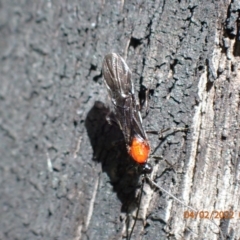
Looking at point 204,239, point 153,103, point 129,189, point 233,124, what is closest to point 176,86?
point 153,103

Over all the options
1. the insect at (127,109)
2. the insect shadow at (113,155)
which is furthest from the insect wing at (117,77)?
the insect shadow at (113,155)

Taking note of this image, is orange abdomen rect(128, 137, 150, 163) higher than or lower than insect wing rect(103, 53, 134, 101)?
lower

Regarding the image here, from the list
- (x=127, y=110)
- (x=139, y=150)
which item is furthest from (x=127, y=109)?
(x=139, y=150)

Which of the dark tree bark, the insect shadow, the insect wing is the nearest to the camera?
the dark tree bark

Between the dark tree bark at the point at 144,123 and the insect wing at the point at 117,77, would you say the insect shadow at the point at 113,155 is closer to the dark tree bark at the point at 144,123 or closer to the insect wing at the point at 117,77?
the dark tree bark at the point at 144,123

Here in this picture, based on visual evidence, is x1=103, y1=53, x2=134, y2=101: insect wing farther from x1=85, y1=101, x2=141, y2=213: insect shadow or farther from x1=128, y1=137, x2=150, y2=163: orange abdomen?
x1=128, y1=137, x2=150, y2=163: orange abdomen

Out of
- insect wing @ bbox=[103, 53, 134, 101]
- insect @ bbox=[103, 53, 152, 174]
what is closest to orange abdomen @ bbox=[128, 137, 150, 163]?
insect @ bbox=[103, 53, 152, 174]

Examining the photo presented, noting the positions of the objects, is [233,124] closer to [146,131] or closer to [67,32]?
[146,131]
